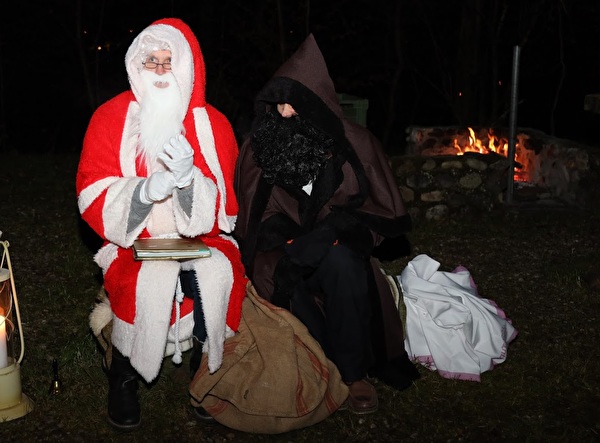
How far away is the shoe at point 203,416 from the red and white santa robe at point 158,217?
0.29 metres

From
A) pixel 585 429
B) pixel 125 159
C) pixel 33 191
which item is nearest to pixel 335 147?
pixel 125 159

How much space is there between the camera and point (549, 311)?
5.07 metres

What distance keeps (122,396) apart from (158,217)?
0.81m

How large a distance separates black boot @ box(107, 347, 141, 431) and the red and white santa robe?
0.12 m

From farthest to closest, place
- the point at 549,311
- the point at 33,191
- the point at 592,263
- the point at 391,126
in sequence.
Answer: the point at 391,126
the point at 33,191
the point at 592,263
the point at 549,311

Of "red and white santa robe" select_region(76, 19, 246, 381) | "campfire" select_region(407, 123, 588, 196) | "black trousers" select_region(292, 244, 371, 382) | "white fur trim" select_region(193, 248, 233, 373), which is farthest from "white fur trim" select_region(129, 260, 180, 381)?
"campfire" select_region(407, 123, 588, 196)

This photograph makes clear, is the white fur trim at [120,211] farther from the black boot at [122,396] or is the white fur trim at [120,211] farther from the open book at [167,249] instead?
the black boot at [122,396]

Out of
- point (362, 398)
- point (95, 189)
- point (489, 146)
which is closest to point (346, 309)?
point (362, 398)

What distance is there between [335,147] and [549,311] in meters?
2.04

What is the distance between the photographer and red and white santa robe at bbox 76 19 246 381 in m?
3.42

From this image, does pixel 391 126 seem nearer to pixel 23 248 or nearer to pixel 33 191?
pixel 33 191

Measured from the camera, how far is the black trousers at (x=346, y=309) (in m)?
3.73

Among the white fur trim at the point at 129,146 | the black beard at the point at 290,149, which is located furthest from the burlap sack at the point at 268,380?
the white fur trim at the point at 129,146

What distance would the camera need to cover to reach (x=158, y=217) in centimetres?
359
